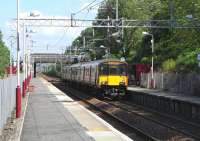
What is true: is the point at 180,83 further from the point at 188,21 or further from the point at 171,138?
the point at 171,138

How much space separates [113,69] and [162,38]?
102ft

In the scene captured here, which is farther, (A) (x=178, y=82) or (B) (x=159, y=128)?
(A) (x=178, y=82)

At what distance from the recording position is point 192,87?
48875 millimetres

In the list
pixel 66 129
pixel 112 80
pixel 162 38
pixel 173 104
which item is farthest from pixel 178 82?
pixel 66 129

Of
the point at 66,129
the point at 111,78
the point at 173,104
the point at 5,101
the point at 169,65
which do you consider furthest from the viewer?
the point at 169,65

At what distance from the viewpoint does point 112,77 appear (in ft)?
150

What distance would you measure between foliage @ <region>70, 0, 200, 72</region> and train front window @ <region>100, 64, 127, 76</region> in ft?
22.6

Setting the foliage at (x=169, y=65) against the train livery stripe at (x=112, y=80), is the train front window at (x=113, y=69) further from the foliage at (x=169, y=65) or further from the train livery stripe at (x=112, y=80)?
the foliage at (x=169, y=65)

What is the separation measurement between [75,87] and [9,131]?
52.5 metres

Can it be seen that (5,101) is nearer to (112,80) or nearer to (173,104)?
(173,104)

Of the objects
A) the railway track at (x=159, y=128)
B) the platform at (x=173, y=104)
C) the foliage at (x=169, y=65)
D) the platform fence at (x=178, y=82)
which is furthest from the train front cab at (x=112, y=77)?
the foliage at (x=169, y=65)

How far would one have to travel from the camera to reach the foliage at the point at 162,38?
53.4m

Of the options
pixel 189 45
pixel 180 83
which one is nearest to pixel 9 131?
pixel 180 83

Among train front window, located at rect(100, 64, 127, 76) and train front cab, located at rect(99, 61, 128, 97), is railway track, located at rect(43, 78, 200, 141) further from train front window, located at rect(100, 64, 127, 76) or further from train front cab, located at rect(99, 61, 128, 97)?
train front window, located at rect(100, 64, 127, 76)
